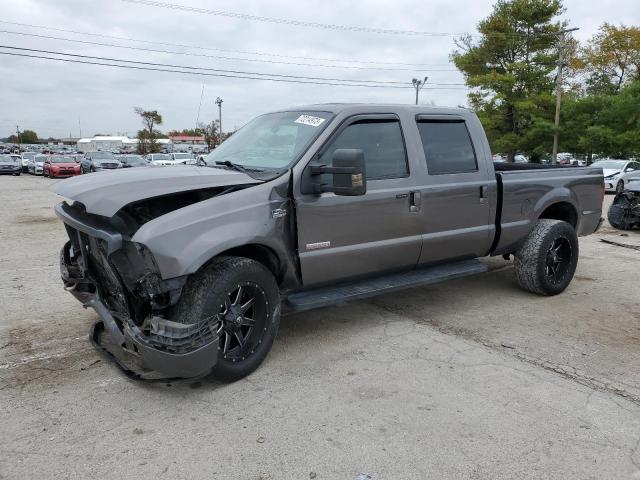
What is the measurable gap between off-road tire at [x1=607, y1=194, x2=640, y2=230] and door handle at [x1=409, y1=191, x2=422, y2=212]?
8.22 m

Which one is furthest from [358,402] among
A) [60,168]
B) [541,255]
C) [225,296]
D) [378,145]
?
[60,168]

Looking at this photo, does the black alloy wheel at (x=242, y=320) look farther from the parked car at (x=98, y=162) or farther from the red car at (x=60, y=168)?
the red car at (x=60, y=168)

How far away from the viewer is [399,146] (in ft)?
15.2

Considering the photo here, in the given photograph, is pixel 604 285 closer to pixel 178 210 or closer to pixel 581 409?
pixel 581 409

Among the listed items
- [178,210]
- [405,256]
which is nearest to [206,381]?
[178,210]

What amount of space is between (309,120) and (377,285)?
151cm

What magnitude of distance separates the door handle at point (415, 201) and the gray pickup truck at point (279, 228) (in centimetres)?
2

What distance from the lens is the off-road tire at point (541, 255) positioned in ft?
18.5

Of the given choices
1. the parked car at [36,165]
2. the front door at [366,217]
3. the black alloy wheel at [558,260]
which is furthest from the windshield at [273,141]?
the parked car at [36,165]

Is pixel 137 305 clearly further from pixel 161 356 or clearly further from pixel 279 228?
pixel 279 228

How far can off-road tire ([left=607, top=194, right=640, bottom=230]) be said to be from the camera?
10820mm

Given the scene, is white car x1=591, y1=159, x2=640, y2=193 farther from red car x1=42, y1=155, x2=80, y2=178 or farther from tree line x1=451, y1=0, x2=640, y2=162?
red car x1=42, y1=155, x2=80, y2=178

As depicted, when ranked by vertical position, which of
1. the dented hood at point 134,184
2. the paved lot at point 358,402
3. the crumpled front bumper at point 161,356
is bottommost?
the paved lot at point 358,402

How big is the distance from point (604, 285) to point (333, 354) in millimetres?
4062
